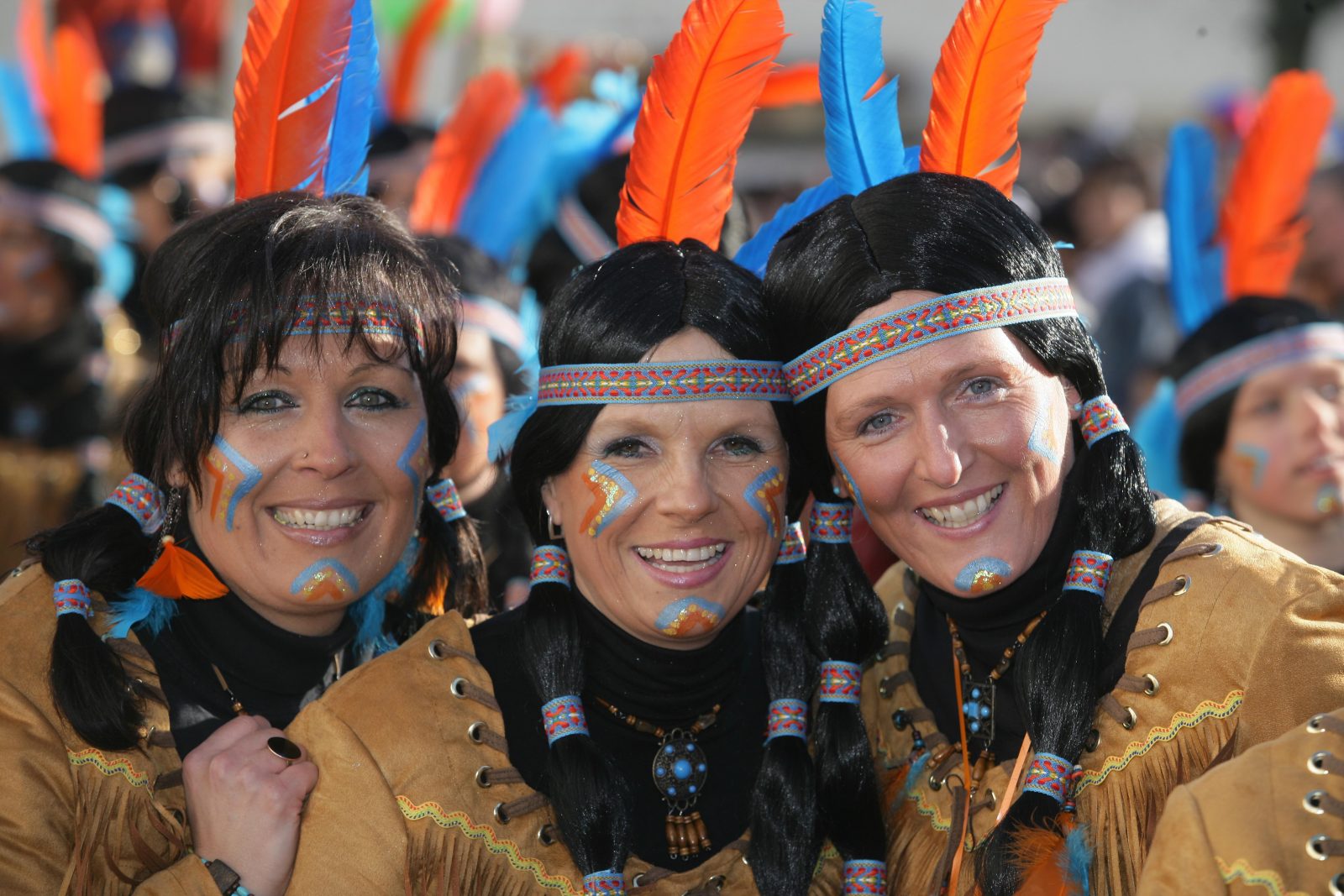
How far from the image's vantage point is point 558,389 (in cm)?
332

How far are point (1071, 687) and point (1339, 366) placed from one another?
82.4 inches

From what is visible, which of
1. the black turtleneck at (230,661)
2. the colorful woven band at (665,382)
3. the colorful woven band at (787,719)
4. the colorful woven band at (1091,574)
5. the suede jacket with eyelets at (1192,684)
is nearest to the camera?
the suede jacket with eyelets at (1192,684)

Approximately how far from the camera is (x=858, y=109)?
357 cm

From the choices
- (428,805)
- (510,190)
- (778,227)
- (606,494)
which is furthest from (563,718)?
(510,190)

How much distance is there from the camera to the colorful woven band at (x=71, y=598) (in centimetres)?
333

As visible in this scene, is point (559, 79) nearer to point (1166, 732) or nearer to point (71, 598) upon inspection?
point (71, 598)

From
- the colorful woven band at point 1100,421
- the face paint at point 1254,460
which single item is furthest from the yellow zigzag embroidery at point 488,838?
the face paint at point 1254,460

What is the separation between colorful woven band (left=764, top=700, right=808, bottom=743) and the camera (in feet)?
10.8

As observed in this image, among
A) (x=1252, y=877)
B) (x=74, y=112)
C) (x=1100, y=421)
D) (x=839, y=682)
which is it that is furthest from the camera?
(x=74, y=112)

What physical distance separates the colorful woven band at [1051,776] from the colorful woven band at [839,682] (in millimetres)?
502

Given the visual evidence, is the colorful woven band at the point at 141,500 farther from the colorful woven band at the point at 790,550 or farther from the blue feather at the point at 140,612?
the colorful woven band at the point at 790,550

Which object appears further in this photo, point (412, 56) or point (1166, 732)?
point (412, 56)

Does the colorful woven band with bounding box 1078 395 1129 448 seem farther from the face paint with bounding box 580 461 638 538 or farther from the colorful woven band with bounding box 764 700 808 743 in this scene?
the face paint with bounding box 580 461 638 538

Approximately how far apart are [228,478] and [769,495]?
1195mm
